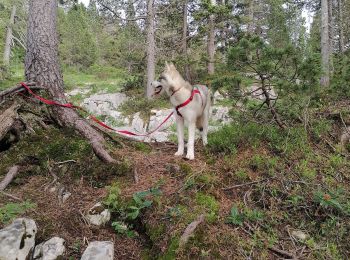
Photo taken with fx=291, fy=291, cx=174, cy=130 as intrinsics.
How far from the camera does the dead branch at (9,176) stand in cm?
386

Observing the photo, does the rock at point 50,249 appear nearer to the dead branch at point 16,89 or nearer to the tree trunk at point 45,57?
the tree trunk at point 45,57

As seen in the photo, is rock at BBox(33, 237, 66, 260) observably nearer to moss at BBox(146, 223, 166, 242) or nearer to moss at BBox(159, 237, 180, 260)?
moss at BBox(146, 223, 166, 242)

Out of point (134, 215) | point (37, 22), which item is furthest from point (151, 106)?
point (134, 215)

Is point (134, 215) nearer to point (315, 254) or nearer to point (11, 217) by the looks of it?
point (11, 217)

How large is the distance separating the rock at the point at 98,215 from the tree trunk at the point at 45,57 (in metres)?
2.04

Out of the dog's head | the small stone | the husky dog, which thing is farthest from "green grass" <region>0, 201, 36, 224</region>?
the dog's head

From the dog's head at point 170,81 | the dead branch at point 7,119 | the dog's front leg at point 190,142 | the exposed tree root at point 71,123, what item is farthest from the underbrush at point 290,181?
the dead branch at point 7,119

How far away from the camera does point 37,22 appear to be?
18.0 feet

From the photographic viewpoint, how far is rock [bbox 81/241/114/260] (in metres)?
2.79

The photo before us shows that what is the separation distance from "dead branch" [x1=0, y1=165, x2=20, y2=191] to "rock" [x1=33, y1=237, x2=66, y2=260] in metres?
1.31

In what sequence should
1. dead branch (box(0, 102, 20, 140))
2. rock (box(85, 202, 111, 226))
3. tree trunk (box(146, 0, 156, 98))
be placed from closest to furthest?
1. rock (box(85, 202, 111, 226))
2. dead branch (box(0, 102, 20, 140))
3. tree trunk (box(146, 0, 156, 98))

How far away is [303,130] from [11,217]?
4470mm

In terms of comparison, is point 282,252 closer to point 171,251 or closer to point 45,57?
point 171,251

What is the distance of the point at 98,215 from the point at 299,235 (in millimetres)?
2254
